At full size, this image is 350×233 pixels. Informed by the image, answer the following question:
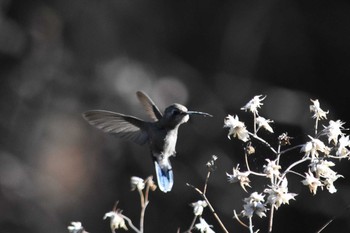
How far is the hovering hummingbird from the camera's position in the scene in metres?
3.56

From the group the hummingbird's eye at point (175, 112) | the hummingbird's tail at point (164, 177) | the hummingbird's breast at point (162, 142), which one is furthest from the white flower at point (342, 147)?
the hummingbird's breast at point (162, 142)

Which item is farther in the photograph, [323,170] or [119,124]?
[119,124]

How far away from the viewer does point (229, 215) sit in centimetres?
635

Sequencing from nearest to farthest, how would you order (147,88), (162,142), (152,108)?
1. (162,142)
2. (152,108)
3. (147,88)

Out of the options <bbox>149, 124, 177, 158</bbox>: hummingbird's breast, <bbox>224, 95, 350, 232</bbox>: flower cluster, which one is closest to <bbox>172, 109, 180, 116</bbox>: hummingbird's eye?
<bbox>149, 124, 177, 158</bbox>: hummingbird's breast

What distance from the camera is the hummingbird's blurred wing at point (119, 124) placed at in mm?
3479

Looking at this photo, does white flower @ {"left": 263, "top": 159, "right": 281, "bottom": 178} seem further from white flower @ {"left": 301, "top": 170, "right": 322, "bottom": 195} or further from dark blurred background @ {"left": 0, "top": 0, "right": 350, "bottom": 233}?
dark blurred background @ {"left": 0, "top": 0, "right": 350, "bottom": 233}

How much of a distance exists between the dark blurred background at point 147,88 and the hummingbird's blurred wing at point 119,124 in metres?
2.65

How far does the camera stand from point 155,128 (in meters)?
3.76

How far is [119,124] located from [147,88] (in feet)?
10.8

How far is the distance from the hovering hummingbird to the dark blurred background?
2635mm

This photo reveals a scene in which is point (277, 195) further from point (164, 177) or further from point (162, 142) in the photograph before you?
point (162, 142)

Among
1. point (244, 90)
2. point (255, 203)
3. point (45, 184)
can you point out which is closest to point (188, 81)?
point (244, 90)

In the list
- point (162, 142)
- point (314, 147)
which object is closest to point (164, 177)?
point (162, 142)
